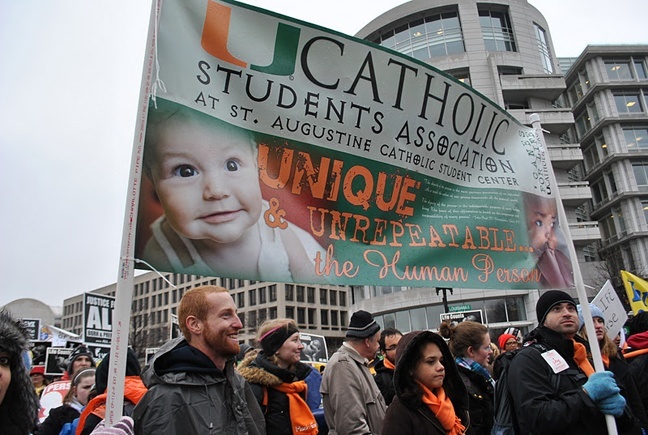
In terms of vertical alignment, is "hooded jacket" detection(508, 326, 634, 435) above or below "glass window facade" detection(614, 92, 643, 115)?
below

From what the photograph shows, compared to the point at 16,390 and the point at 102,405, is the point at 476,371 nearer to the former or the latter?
the point at 102,405

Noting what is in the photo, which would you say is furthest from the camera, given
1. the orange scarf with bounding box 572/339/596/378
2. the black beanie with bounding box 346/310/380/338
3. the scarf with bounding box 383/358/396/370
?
the scarf with bounding box 383/358/396/370

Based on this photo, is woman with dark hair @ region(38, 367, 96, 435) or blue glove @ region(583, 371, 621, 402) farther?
woman with dark hair @ region(38, 367, 96, 435)

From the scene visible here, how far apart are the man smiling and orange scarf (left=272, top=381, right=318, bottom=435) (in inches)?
38.9

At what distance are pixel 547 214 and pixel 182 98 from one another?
369 centimetres

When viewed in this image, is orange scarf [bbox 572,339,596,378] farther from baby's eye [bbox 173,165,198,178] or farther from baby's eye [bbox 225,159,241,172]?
baby's eye [bbox 173,165,198,178]

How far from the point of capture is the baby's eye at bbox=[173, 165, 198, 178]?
8.75 ft

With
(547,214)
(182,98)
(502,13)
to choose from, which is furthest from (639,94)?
(182,98)

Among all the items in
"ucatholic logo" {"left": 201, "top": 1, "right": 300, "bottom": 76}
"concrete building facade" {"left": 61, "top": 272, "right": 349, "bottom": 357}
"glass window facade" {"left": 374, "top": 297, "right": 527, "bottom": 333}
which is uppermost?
"concrete building facade" {"left": 61, "top": 272, "right": 349, "bottom": 357}

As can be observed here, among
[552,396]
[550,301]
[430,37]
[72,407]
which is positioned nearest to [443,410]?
[552,396]

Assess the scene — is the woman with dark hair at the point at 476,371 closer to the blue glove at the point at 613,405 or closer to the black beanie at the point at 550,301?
the black beanie at the point at 550,301

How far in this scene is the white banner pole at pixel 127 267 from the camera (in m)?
2.04

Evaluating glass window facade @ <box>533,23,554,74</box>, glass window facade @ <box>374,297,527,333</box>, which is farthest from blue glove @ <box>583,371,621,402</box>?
glass window facade @ <box>533,23,554,74</box>

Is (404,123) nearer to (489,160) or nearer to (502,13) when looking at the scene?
(489,160)
